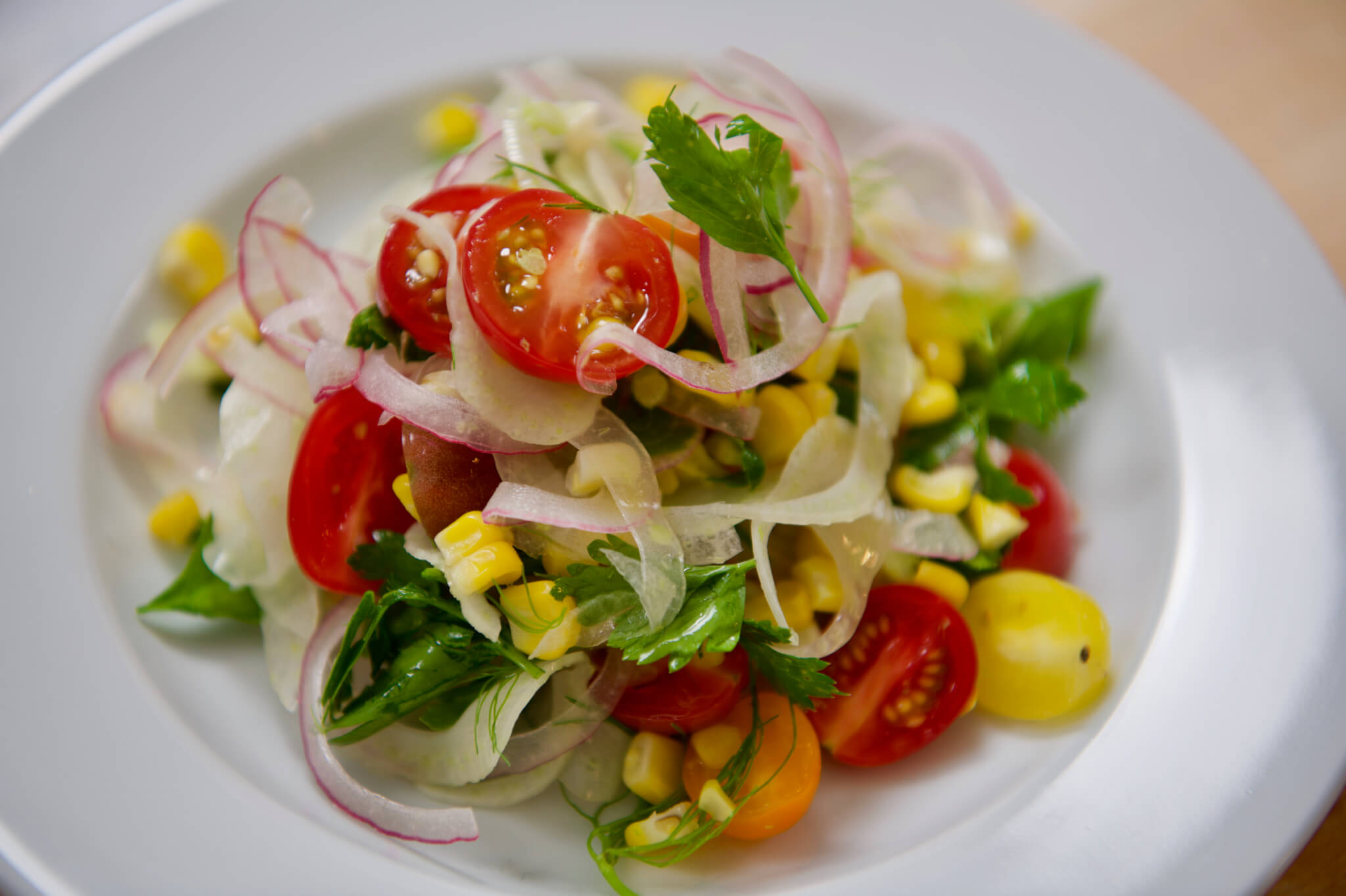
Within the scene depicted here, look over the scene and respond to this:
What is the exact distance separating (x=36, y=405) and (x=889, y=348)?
196 centimetres

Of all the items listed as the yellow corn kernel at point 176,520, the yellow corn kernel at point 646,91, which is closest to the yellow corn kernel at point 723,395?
the yellow corn kernel at point 646,91

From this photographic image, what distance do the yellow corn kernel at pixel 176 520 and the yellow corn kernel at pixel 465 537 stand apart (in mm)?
803

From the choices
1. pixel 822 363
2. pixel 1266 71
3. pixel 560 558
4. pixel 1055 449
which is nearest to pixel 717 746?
pixel 560 558

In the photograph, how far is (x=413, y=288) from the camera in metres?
1.71

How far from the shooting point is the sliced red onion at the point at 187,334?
2078mm

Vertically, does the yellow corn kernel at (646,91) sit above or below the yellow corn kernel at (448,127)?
above

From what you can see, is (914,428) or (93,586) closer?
(93,586)

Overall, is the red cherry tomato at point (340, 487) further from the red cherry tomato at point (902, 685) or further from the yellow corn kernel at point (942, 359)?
the yellow corn kernel at point (942, 359)

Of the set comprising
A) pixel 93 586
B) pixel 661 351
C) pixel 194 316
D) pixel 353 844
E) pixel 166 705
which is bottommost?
pixel 353 844

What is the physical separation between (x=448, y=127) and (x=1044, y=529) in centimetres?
201

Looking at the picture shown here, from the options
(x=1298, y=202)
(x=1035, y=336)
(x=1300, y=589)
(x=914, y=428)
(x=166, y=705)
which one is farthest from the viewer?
(x=1298, y=202)

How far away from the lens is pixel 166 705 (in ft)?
5.79

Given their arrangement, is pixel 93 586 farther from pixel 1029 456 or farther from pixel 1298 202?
pixel 1298 202

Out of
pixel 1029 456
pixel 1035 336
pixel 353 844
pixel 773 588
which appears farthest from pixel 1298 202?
pixel 353 844
